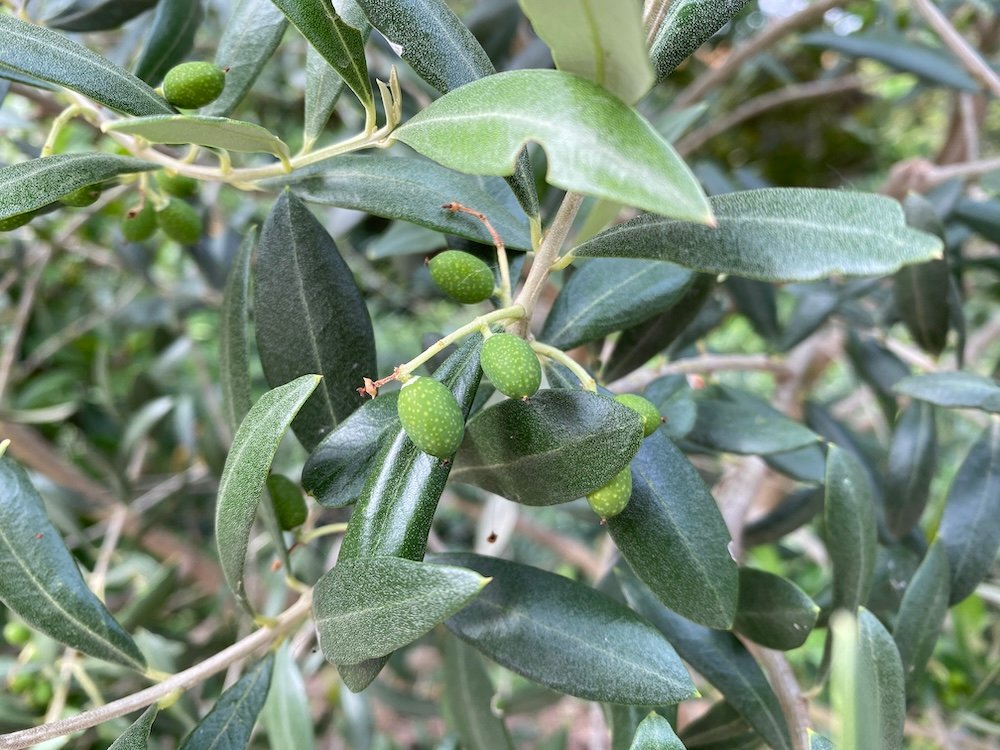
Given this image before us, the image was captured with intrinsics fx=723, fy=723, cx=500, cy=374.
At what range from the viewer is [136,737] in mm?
602

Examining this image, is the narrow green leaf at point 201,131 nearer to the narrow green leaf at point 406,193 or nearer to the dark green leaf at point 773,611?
the narrow green leaf at point 406,193

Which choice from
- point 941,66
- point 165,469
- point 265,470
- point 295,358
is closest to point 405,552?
point 265,470

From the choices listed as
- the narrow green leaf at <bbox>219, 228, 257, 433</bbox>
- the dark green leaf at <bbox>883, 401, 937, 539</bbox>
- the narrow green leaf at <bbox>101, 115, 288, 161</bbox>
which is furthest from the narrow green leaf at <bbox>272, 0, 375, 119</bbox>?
the dark green leaf at <bbox>883, 401, 937, 539</bbox>

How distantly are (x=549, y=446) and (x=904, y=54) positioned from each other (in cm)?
141

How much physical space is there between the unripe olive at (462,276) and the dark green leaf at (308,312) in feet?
0.40

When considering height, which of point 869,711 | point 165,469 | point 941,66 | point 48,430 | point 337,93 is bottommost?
point 165,469

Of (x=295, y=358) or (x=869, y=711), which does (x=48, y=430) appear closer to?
(x=295, y=358)

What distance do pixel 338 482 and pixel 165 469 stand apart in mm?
1544

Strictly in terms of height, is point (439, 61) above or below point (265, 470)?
above

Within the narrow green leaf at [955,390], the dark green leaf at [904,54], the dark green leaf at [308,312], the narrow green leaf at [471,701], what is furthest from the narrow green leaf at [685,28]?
the dark green leaf at [904,54]

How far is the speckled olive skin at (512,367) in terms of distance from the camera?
48 centimetres

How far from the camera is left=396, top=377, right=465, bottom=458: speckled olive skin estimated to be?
1.51 feet

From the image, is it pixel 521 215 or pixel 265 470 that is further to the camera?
pixel 521 215

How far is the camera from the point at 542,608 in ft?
2.09
